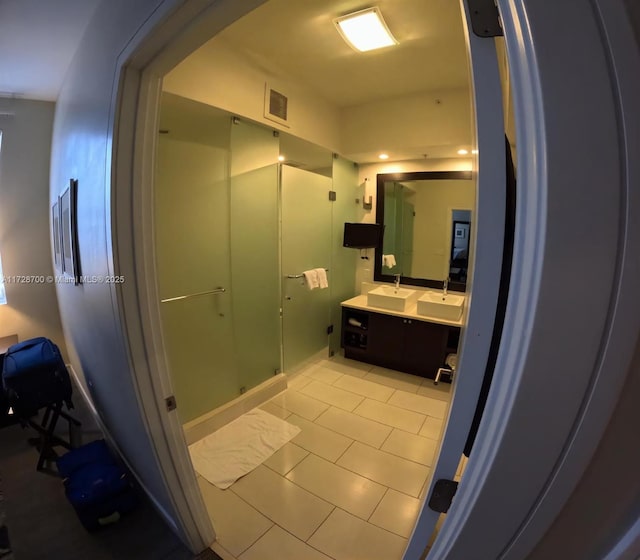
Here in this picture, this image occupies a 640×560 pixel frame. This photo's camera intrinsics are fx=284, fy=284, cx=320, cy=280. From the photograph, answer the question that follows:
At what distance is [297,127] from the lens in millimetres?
2531

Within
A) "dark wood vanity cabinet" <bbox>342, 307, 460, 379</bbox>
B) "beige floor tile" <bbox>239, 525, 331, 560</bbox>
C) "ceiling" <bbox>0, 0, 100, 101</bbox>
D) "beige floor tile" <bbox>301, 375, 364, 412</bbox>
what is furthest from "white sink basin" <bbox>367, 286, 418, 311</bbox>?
"ceiling" <bbox>0, 0, 100, 101</bbox>

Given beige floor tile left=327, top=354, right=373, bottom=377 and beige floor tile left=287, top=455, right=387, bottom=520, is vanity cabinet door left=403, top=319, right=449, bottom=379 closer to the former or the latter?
beige floor tile left=327, top=354, right=373, bottom=377

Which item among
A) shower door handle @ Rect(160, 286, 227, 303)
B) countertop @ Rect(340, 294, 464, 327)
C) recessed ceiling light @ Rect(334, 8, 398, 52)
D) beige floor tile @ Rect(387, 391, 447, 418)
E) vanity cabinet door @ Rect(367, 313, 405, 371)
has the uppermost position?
recessed ceiling light @ Rect(334, 8, 398, 52)

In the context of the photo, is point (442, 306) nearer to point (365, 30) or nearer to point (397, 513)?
point (397, 513)

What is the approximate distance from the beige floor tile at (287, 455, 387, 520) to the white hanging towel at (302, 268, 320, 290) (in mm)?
1566

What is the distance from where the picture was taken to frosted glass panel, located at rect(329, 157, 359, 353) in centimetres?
334

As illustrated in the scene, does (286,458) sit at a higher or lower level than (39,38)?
lower

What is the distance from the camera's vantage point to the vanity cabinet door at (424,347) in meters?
2.88

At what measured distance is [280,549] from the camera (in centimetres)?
143

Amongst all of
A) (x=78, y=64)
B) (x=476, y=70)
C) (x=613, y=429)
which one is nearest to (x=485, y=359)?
(x=613, y=429)

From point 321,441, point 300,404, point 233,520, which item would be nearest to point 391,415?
point 321,441

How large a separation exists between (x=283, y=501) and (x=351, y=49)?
9.66 feet

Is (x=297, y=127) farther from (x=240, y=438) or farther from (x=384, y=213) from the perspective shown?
(x=240, y=438)

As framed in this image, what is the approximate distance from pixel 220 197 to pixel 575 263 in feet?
7.30
